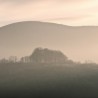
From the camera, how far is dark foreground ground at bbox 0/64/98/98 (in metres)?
88.9

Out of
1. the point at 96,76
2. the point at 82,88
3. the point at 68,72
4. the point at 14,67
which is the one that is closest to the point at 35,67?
the point at 14,67

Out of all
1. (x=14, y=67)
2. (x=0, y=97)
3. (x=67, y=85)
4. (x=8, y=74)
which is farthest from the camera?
(x=14, y=67)

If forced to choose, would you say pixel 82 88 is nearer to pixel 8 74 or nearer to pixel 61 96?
pixel 61 96

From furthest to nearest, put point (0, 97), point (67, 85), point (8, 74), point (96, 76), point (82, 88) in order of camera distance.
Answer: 1. point (8, 74)
2. point (96, 76)
3. point (67, 85)
4. point (82, 88)
5. point (0, 97)

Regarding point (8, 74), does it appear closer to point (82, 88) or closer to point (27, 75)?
point (27, 75)

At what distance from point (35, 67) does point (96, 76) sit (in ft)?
149

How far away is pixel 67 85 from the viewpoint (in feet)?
338

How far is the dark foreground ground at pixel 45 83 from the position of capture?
8892cm

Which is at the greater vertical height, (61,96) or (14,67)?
(14,67)

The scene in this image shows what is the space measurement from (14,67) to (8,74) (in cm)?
1252

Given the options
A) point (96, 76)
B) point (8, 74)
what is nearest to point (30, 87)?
point (96, 76)

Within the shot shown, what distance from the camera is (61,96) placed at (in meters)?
85.8

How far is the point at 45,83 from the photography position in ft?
362

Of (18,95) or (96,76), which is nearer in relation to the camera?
(18,95)
